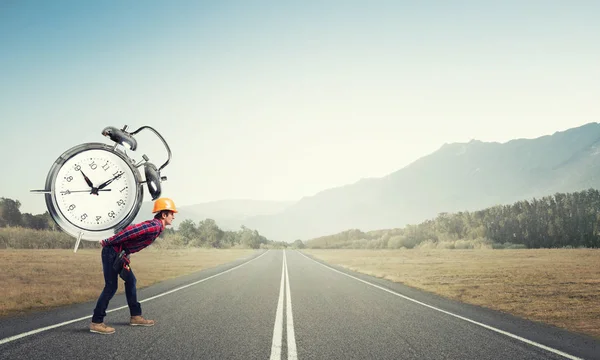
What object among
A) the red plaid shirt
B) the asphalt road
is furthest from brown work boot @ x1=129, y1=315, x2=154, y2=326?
the red plaid shirt

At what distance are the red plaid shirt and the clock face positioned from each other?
158cm

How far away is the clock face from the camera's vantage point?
3770 mm

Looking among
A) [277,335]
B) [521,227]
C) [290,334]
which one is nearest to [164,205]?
[277,335]

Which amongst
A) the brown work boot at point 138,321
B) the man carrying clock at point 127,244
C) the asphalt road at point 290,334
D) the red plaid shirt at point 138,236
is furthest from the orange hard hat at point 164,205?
the brown work boot at point 138,321

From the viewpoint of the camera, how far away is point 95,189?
12.5 feet

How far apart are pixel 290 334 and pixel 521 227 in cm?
8796

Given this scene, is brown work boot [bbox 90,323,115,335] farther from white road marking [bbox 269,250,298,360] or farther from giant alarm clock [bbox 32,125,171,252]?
giant alarm clock [bbox 32,125,171,252]

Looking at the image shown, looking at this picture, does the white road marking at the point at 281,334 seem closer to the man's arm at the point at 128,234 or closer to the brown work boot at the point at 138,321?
the brown work boot at the point at 138,321

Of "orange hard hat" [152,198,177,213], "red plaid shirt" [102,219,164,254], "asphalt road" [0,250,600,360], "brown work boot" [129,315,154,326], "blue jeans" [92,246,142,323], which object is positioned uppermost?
"orange hard hat" [152,198,177,213]

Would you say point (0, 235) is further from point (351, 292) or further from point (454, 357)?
point (454, 357)

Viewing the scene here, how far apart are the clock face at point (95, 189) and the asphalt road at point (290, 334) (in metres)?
2.17

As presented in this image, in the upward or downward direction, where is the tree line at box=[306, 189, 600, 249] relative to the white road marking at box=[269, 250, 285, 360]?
upward

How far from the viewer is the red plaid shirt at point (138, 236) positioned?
213 inches

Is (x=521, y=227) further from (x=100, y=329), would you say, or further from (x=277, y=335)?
(x=100, y=329)
